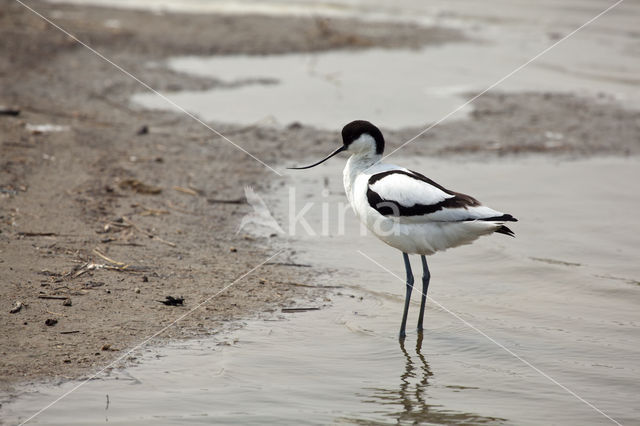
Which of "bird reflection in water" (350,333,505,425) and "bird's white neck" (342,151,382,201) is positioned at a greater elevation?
"bird's white neck" (342,151,382,201)

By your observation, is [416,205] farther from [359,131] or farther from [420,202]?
[359,131]

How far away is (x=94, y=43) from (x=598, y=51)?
26.1 feet

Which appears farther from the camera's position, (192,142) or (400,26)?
(400,26)

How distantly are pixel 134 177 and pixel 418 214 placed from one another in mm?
3317

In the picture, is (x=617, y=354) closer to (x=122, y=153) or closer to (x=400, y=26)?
(x=122, y=153)

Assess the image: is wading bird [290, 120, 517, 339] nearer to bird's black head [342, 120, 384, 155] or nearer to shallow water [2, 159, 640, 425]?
bird's black head [342, 120, 384, 155]

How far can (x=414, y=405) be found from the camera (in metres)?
4.12

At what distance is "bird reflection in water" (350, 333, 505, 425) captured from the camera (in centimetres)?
398

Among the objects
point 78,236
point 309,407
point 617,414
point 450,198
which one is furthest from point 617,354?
point 78,236

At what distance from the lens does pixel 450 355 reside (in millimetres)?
4691

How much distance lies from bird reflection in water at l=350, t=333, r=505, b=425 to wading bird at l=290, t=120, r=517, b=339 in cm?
48

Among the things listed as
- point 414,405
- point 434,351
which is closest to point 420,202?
point 434,351

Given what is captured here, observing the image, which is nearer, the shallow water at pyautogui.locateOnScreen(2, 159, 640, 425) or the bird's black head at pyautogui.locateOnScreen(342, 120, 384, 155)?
the shallow water at pyautogui.locateOnScreen(2, 159, 640, 425)

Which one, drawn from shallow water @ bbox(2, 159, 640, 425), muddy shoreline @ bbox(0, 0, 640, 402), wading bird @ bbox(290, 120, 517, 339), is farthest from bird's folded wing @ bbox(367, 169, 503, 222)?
muddy shoreline @ bbox(0, 0, 640, 402)
